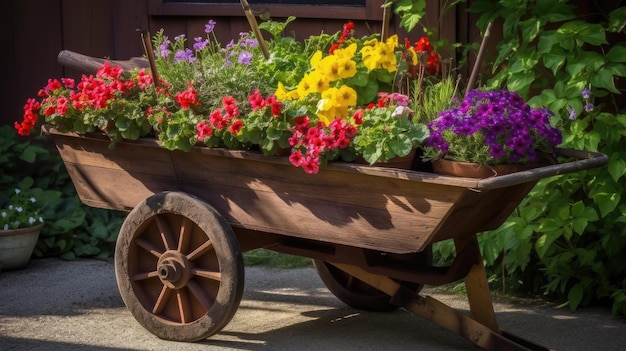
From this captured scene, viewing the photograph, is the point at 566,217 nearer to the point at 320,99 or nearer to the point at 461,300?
the point at 461,300

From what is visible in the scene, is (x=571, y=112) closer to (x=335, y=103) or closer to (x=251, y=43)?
(x=335, y=103)

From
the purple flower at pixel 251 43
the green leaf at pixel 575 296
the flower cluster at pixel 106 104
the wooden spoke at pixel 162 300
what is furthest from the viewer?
the green leaf at pixel 575 296

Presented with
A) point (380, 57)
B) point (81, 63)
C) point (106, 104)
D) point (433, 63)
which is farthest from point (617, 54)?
point (81, 63)

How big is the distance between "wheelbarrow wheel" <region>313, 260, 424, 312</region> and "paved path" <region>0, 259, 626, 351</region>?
42 millimetres

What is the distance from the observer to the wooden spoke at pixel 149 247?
4.54m

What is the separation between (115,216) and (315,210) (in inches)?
104

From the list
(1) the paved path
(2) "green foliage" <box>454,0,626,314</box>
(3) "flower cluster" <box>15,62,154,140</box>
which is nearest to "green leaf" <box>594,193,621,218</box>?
(2) "green foliage" <box>454,0,626,314</box>

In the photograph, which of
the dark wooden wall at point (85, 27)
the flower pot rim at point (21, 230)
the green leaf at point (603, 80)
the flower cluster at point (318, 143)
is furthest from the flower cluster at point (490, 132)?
the flower pot rim at point (21, 230)

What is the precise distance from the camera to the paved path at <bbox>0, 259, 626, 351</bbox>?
4551 millimetres

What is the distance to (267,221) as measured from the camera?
4.24 metres

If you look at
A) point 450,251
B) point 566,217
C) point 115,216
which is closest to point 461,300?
point 450,251

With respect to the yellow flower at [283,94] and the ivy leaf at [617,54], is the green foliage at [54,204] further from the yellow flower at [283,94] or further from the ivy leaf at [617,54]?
the ivy leaf at [617,54]

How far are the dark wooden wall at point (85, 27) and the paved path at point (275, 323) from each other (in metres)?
1.38

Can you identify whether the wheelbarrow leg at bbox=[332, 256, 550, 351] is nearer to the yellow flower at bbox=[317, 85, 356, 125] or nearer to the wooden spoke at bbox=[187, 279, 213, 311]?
the wooden spoke at bbox=[187, 279, 213, 311]
